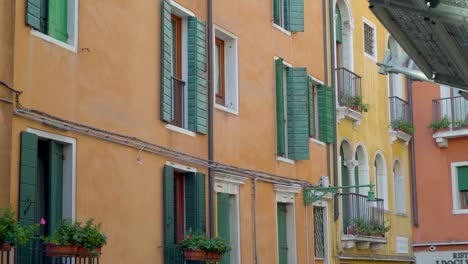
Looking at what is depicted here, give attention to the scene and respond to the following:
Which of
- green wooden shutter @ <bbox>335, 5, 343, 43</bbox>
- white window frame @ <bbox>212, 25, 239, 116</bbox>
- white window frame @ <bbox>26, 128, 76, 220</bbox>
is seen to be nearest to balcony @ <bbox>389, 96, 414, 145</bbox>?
green wooden shutter @ <bbox>335, 5, 343, 43</bbox>

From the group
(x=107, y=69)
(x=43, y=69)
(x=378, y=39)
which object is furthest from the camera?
(x=378, y=39)

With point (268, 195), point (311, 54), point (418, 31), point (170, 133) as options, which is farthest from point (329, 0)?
point (418, 31)

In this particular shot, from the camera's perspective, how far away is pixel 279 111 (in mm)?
19922

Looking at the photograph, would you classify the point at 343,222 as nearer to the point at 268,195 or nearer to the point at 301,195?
the point at 301,195

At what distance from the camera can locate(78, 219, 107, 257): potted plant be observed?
39.1ft

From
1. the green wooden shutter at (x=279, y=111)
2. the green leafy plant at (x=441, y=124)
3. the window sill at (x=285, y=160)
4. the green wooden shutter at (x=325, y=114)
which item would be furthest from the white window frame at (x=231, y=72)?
the green leafy plant at (x=441, y=124)

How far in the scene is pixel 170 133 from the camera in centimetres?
1568

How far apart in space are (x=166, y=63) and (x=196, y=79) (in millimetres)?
962

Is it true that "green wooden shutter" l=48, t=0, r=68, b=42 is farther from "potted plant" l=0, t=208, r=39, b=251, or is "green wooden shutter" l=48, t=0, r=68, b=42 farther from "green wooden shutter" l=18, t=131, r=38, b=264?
"potted plant" l=0, t=208, r=39, b=251

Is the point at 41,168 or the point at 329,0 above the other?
the point at 329,0

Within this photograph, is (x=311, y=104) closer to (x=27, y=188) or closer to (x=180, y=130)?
(x=180, y=130)

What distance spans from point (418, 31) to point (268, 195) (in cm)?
1216

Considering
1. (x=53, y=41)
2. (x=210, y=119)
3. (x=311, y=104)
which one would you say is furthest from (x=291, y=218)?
(x=53, y=41)

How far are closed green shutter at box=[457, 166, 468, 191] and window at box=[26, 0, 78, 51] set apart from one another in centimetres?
1702
